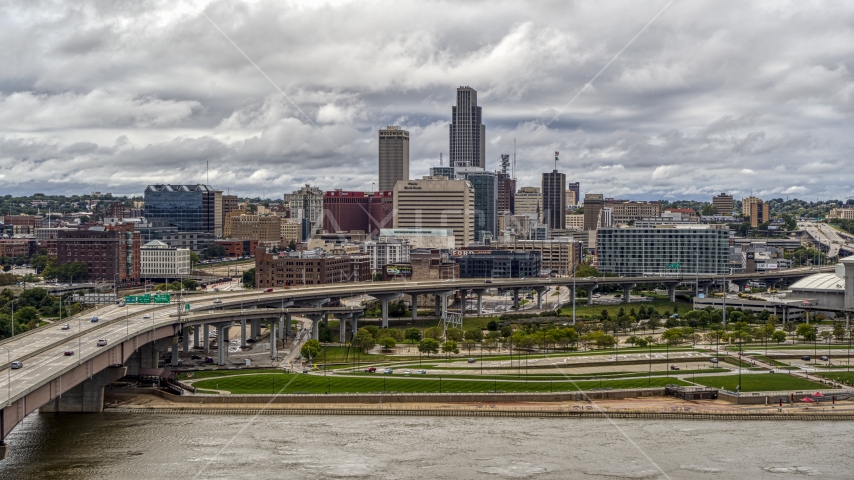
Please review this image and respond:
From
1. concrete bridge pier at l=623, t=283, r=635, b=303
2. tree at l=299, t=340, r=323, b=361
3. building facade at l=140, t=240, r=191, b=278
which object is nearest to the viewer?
tree at l=299, t=340, r=323, b=361

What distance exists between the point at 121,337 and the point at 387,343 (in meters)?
23.3

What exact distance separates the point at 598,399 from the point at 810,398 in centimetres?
1193

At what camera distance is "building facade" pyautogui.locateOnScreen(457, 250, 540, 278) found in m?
139

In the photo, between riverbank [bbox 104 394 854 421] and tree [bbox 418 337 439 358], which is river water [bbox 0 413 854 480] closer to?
riverbank [bbox 104 394 854 421]

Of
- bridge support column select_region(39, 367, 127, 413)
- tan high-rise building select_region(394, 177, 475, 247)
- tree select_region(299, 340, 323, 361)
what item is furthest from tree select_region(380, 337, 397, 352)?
tan high-rise building select_region(394, 177, 475, 247)

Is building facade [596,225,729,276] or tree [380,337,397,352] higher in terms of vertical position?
building facade [596,225,729,276]

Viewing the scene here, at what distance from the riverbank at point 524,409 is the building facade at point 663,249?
90.5 metres

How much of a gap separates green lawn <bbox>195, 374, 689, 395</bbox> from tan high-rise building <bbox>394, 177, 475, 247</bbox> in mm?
124554

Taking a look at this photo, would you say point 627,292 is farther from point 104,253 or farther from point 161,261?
point 104,253

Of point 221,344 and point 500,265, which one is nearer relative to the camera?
point 221,344

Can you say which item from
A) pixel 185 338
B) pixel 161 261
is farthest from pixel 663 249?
pixel 185 338

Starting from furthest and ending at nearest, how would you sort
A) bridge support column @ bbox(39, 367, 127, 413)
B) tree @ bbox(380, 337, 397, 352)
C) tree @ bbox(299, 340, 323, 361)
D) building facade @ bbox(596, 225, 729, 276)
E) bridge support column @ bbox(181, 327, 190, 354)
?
1. building facade @ bbox(596, 225, 729, 276)
2. bridge support column @ bbox(181, 327, 190, 354)
3. tree @ bbox(380, 337, 397, 352)
4. tree @ bbox(299, 340, 323, 361)
5. bridge support column @ bbox(39, 367, 127, 413)

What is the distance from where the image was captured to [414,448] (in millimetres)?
49062

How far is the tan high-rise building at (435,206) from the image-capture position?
19012 centimetres
